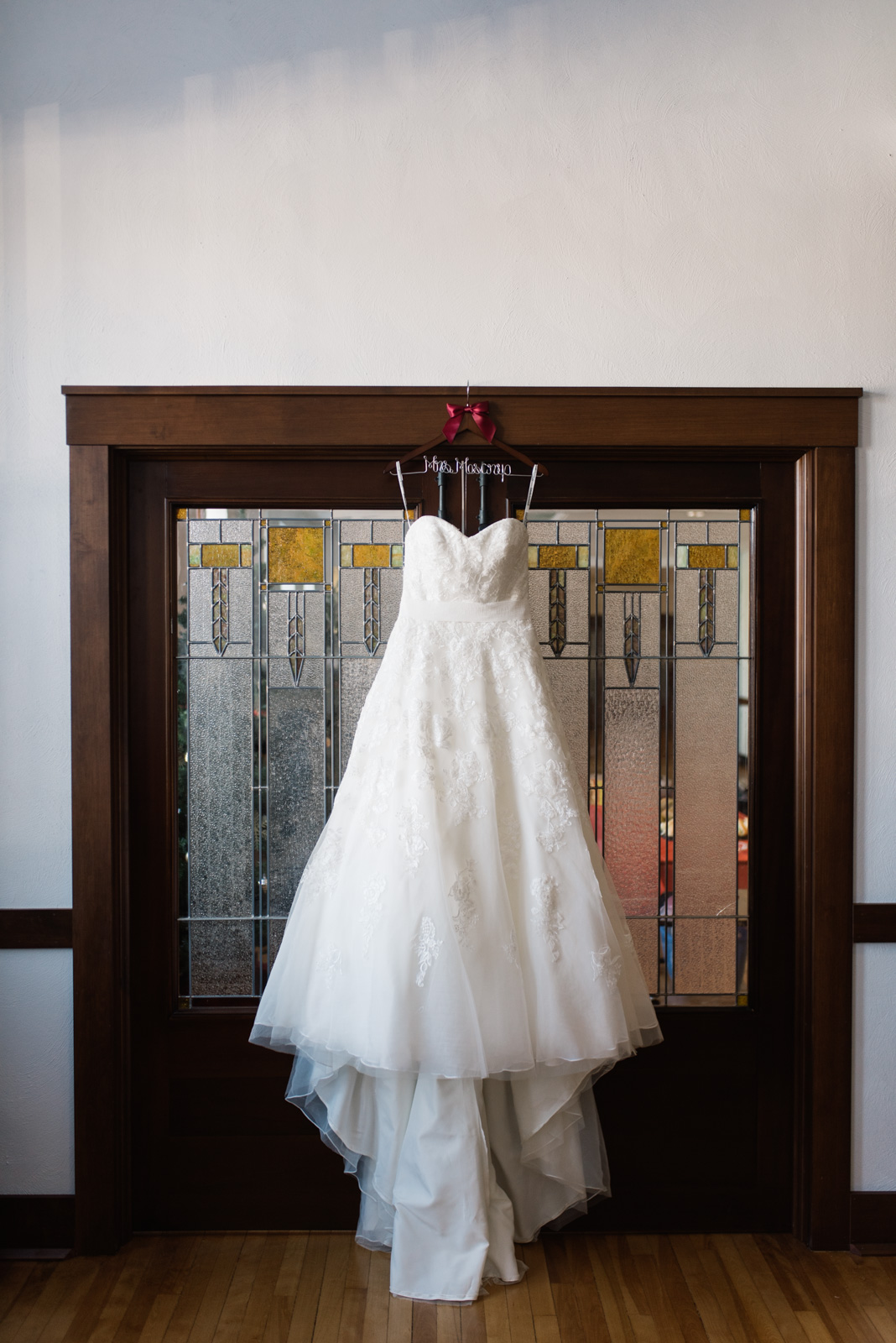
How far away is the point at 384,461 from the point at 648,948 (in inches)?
56.4

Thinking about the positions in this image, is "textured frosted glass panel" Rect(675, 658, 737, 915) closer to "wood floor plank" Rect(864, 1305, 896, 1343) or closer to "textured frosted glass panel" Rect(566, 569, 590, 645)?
"textured frosted glass panel" Rect(566, 569, 590, 645)

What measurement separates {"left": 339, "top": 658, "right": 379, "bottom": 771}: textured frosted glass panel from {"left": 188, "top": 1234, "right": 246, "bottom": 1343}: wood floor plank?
1208 millimetres

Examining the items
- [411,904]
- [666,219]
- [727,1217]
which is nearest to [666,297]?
[666,219]

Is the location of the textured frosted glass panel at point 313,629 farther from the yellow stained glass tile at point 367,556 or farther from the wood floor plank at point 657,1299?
the wood floor plank at point 657,1299

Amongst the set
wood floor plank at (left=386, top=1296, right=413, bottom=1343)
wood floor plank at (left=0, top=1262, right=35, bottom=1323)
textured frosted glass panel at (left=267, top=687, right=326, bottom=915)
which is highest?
textured frosted glass panel at (left=267, top=687, right=326, bottom=915)

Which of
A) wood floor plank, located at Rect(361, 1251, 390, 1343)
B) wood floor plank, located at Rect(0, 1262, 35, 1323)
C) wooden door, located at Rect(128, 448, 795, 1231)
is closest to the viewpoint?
wood floor plank, located at Rect(361, 1251, 390, 1343)

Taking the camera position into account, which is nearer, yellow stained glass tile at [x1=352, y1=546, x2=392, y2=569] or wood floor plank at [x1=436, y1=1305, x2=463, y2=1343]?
wood floor plank at [x1=436, y1=1305, x2=463, y2=1343]

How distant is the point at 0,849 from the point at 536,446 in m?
1.68

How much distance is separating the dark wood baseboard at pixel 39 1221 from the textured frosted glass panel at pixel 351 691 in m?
1.29

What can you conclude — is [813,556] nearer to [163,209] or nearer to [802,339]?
[802,339]

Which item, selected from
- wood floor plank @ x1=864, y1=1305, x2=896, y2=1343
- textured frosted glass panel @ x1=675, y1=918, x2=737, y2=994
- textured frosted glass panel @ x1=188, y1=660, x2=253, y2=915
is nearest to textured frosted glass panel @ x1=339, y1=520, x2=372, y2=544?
textured frosted glass panel @ x1=188, y1=660, x2=253, y2=915

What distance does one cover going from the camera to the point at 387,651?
2.00 meters

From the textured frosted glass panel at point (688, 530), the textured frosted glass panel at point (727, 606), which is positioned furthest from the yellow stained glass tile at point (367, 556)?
the textured frosted glass panel at point (727, 606)

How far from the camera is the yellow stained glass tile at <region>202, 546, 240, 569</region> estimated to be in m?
2.23
